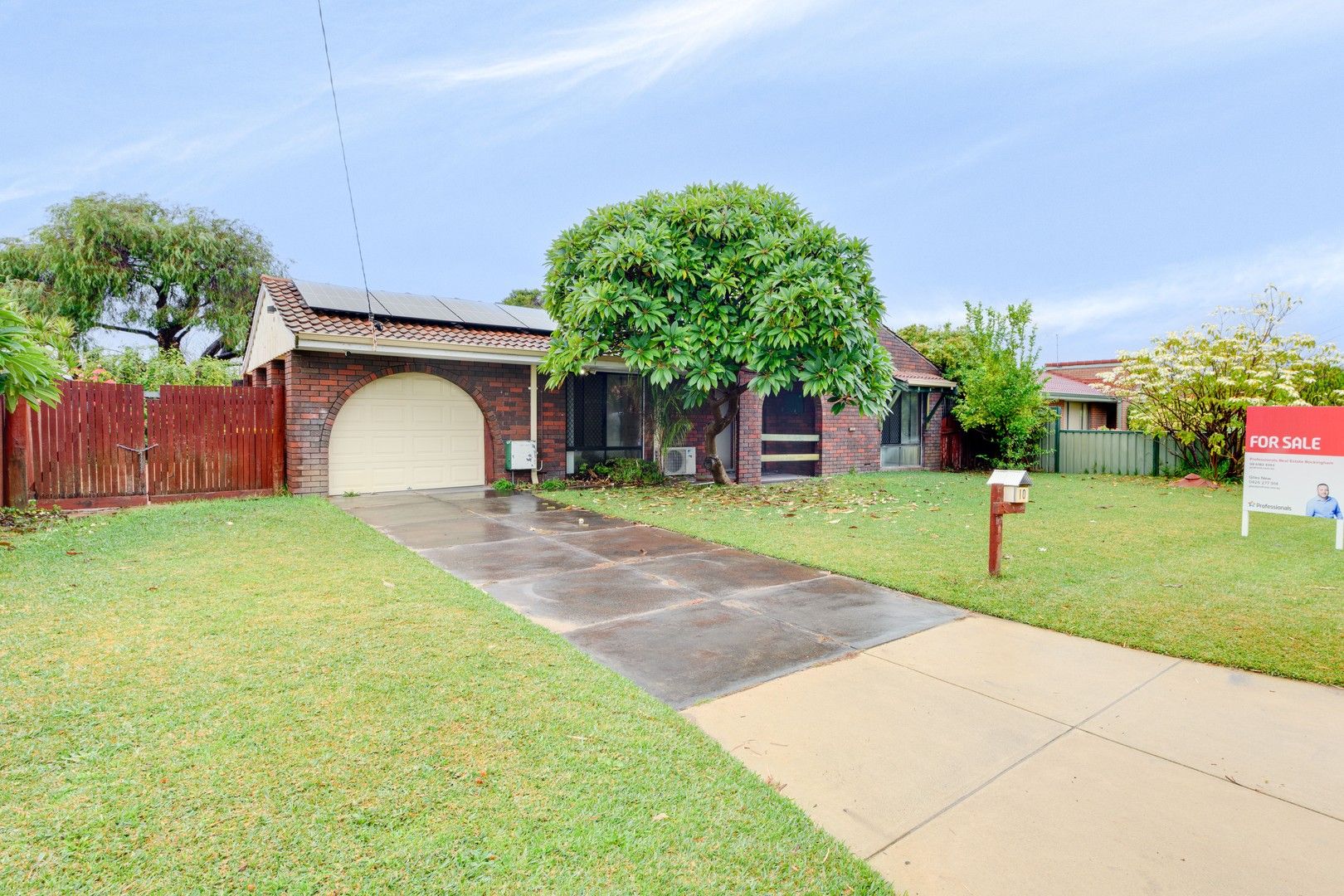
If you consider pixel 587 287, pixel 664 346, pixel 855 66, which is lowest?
pixel 664 346

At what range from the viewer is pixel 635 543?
7012 millimetres

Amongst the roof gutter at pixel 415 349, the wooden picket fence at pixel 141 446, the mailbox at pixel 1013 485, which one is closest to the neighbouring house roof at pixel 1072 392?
the roof gutter at pixel 415 349

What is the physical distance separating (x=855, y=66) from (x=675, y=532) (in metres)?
11.1

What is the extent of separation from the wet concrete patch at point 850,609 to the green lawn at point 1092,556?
26 centimetres

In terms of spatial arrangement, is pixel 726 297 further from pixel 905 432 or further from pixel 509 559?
pixel 905 432

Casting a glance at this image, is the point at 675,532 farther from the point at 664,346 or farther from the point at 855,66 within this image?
the point at 855,66

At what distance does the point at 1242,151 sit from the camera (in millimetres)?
13406

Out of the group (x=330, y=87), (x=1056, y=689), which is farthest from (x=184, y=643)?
(x=330, y=87)

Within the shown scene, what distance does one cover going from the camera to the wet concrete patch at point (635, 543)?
6.52m

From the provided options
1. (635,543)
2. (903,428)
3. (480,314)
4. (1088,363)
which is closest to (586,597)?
(635,543)

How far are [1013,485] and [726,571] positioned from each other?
2399mm

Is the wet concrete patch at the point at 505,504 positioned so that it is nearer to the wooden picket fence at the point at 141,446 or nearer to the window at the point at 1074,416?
the wooden picket fence at the point at 141,446

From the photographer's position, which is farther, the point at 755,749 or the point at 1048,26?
→ the point at 1048,26

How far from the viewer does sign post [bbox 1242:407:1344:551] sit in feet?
22.3
